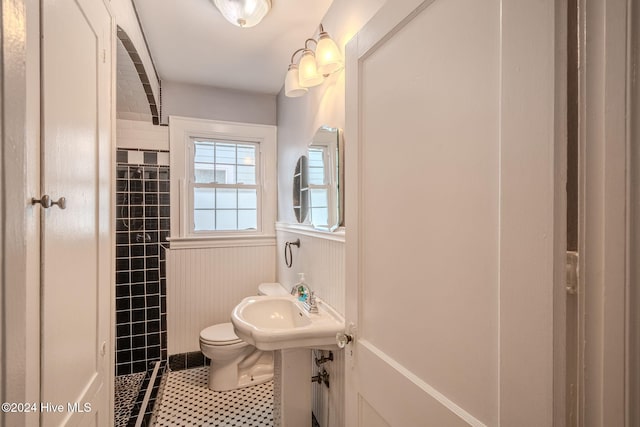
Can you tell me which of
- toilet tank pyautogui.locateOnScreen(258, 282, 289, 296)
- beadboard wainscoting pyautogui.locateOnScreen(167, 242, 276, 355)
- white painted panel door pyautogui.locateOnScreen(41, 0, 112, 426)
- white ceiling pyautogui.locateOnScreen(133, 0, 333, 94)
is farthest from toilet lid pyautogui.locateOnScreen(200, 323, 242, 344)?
white ceiling pyautogui.locateOnScreen(133, 0, 333, 94)

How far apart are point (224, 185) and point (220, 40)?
3.86 feet

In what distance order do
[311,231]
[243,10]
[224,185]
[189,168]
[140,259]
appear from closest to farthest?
1. [243,10]
2. [311,231]
3. [140,259]
4. [189,168]
5. [224,185]

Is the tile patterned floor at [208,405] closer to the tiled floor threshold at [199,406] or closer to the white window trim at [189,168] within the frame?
the tiled floor threshold at [199,406]

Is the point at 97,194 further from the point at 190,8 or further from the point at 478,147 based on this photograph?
the point at 190,8

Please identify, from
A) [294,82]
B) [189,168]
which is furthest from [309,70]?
[189,168]

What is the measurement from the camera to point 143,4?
1649 mm

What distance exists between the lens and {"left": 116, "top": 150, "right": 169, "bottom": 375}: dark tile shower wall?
244cm

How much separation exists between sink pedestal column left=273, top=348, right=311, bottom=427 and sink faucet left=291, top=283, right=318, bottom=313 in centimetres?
22

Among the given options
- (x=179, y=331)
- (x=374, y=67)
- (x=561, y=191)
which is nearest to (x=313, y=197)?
(x=374, y=67)

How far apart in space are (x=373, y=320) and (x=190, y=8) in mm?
1858

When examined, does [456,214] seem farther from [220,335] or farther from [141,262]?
[141,262]

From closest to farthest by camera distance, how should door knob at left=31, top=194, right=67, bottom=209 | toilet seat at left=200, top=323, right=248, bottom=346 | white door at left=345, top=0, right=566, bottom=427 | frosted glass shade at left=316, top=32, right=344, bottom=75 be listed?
white door at left=345, top=0, right=566, bottom=427, door knob at left=31, top=194, right=67, bottom=209, frosted glass shade at left=316, top=32, right=344, bottom=75, toilet seat at left=200, top=323, right=248, bottom=346

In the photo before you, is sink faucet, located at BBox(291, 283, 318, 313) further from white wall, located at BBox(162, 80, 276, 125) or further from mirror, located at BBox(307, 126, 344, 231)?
white wall, located at BBox(162, 80, 276, 125)

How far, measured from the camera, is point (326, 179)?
1.77 m
